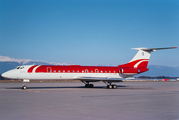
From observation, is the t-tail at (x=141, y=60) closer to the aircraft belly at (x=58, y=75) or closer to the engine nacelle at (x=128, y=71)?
the engine nacelle at (x=128, y=71)

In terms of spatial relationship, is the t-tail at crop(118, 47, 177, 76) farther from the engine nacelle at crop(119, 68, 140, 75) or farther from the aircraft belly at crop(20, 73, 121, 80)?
the aircraft belly at crop(20, 73, 121, 80)

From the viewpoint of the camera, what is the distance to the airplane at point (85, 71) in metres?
26.9

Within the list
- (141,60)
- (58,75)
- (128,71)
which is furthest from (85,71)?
(141,60)

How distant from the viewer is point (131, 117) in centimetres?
868

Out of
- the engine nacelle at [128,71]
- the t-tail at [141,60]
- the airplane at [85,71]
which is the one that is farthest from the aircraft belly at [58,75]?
the t-tail at [141,60]

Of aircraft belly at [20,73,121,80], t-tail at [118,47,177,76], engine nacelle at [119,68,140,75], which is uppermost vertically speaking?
t-tail at [118,47,177,76]

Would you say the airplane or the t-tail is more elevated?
the t-tail

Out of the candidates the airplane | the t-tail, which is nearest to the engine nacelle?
the airplane

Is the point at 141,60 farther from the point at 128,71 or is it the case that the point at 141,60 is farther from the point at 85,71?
the point at 85,71

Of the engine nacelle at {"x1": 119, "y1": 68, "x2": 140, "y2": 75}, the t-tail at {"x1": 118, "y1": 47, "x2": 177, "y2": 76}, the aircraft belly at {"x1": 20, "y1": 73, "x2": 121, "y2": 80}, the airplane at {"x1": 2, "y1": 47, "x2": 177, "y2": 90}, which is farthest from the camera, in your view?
the t-tail at {"x1": 118, "y1": 47, "x2": 177, "y2": 76}

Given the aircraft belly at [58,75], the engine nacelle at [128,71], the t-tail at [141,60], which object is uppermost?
the t-tail at [141,60]

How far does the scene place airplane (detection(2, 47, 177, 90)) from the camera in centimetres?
2689

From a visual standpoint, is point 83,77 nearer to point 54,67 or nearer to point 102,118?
point 54,67

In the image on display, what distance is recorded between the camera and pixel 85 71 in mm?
30234
